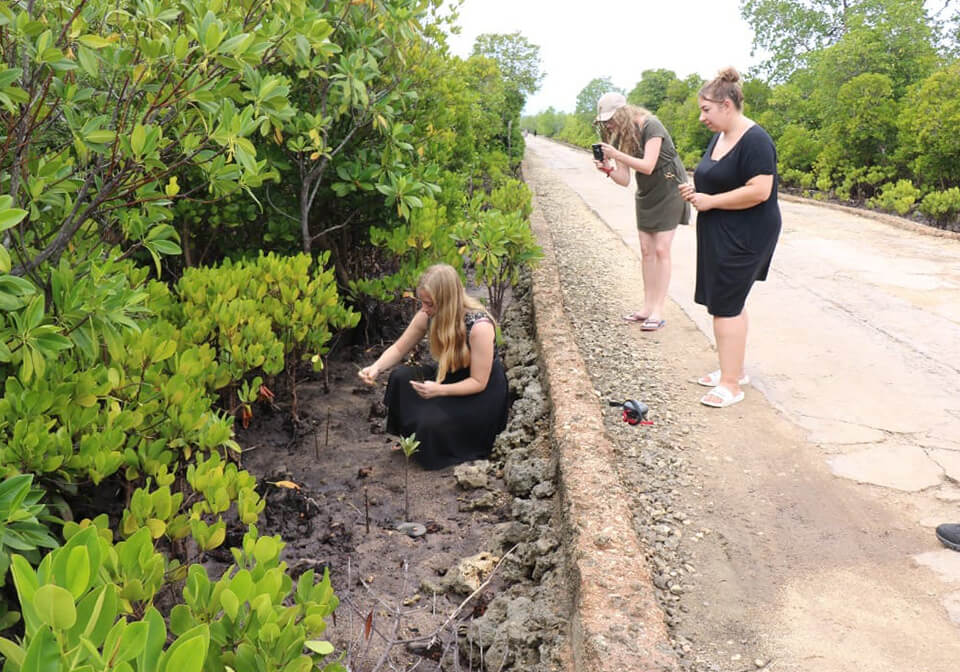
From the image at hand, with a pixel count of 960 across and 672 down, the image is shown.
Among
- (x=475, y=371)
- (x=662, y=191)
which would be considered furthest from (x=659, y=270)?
(x=475, y=371)

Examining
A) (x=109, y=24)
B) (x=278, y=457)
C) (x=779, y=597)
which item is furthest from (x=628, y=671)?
(x=109, y=24)

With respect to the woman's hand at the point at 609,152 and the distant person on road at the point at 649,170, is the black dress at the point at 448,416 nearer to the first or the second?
the woman's hand at the point at 609,152

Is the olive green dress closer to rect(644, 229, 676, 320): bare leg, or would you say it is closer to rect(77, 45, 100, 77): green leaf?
rect(644, 229, 676, 320): bare leg

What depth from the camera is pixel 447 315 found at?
149 inches

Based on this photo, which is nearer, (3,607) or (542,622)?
(3,607)

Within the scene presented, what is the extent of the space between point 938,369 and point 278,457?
13.5ft

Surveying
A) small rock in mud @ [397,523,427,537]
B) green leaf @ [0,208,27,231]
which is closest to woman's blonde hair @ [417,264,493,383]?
small rock in mud @ [397,523,427,537]

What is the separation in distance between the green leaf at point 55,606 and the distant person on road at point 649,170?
460 centimetres

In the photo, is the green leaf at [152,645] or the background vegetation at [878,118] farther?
the background vegetation at [878,118]

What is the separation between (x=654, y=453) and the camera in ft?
11.9

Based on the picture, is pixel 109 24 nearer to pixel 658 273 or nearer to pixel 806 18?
pixel 658 273

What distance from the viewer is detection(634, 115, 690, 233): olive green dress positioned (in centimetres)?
522

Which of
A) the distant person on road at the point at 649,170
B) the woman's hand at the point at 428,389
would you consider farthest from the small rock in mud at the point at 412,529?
the distant person on road at the point at 649,170

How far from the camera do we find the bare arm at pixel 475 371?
150 inches
